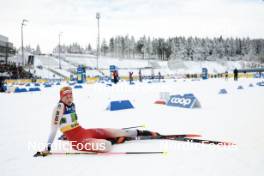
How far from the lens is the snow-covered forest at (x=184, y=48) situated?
410ft

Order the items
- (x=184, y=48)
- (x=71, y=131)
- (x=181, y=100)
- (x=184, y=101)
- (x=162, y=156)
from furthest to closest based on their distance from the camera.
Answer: (x=184, y=48) < (x=181, y=100) < (x=184, y=101) < (x=71, y=131) < (x=162, y=156)

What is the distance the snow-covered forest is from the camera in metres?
125

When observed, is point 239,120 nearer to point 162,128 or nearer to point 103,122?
point 162,128

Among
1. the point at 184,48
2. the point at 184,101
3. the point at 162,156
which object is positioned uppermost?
the point at 184,48

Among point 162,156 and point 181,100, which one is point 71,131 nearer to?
point 162,156

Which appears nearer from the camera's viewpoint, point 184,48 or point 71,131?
point 71,131

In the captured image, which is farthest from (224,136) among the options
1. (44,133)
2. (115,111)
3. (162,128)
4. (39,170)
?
(115,111)

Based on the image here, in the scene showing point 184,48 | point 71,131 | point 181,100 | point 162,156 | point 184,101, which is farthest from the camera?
point 184,48

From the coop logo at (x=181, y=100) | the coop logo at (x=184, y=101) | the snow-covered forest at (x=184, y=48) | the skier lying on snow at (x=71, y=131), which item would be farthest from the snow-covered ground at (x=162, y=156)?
the snow-covered forest at (x=184, y=48)

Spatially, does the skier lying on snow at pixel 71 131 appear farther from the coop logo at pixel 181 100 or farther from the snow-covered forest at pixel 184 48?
the snow-covered forest at pixel 184 48

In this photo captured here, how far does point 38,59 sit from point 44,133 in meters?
89.8

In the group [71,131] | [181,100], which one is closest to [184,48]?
[181,100]

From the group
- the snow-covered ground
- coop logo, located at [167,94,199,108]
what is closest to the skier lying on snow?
the snow-covered ground

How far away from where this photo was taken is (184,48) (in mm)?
122500
